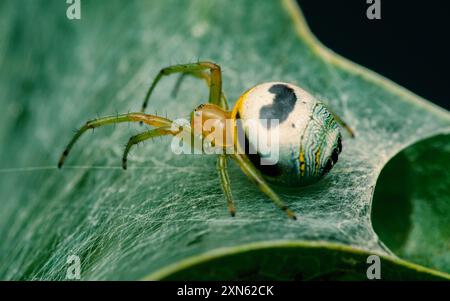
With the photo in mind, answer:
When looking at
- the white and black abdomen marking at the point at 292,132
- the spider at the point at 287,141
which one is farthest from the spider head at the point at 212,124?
the white and black abdomen marking at the point at 292,132

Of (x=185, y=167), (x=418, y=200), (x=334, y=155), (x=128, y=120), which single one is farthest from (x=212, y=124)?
(x=418, y=200)

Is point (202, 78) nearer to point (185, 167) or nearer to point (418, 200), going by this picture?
point (185, 167)

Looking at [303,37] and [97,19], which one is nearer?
[303,37]

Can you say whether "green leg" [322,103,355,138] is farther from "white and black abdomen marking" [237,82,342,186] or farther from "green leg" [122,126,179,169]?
"green leg" [122,126,179,169]

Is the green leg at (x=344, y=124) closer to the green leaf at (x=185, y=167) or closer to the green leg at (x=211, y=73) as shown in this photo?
the green leaf at (x=185, y=167)

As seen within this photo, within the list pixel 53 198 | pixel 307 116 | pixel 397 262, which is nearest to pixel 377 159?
pixel 307 116
